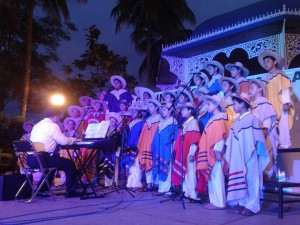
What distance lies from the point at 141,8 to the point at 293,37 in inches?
750

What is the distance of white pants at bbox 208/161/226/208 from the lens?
22.7 feet

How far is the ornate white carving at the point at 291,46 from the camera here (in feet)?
33.1

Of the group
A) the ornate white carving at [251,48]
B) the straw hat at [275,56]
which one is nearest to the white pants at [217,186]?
the straw hat at [275,56]

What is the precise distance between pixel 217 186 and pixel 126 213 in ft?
5.53

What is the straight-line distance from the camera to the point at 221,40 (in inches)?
477

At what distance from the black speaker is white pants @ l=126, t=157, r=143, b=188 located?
245cm

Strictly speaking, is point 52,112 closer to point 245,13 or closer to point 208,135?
point 208,135

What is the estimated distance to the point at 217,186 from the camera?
7.00 meters

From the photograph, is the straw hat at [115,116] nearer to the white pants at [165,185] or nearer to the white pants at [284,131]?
the white pants at [165,185]

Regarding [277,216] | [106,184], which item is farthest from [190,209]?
[106,184]

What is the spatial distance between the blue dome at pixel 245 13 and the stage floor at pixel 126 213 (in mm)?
8529

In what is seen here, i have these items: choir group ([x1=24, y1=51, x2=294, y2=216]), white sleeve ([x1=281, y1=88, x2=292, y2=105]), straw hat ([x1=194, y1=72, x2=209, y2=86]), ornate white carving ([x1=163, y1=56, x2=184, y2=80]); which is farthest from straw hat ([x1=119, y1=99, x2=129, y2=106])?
white sleeve ([x1=281, y1=88, x2=292, y2=105])

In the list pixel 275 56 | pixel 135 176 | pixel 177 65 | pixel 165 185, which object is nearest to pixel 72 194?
pixel 135 176

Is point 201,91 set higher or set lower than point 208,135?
higher
